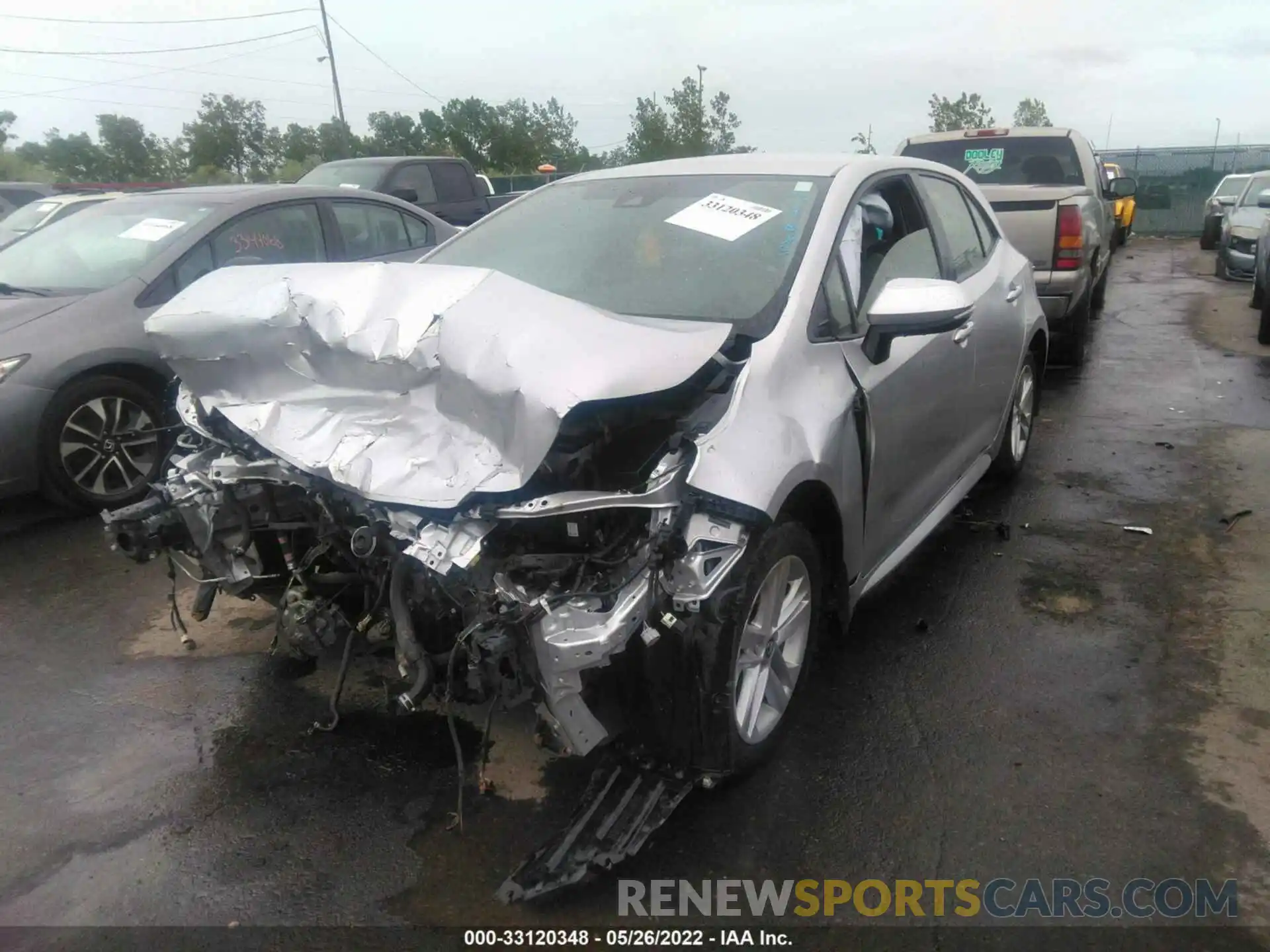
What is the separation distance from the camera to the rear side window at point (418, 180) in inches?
464

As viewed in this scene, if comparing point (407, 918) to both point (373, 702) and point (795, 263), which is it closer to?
point (373, 702)

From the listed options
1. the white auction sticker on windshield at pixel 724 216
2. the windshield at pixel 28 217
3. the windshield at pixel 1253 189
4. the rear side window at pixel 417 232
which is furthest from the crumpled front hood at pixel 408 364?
the windshield at pixel 1253 189

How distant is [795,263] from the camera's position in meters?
3.10

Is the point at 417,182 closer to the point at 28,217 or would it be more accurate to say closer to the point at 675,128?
the point at 28,217

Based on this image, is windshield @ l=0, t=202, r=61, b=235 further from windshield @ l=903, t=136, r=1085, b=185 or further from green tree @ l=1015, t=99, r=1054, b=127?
green tree @ l=1015, t=99, r=1054, b=127

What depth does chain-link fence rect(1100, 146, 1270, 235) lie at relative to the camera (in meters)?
24.4

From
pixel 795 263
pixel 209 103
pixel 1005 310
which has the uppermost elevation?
pixel 209 103

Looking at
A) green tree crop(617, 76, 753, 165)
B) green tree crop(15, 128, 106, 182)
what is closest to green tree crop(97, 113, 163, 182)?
green tree crop(15, 128, 106, 182)

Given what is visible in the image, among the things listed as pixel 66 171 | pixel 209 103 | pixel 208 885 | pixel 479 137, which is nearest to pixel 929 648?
pixel 208 885

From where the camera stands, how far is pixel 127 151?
171ft

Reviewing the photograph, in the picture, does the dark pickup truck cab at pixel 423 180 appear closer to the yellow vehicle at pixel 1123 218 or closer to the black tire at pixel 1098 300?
the black tire at pixel 1098 300

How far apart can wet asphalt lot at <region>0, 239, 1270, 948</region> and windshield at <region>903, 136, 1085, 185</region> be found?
18.3 ft

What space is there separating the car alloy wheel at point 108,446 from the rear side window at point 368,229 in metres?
1.85

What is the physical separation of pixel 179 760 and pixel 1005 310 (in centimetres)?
399
